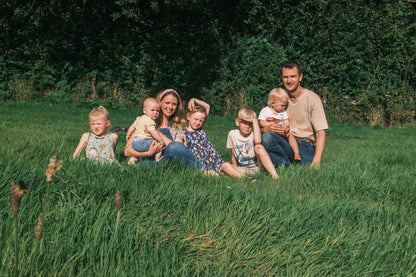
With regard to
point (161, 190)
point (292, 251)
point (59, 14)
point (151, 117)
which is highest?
point (59, 14)

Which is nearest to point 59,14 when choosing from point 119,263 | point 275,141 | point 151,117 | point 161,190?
point 151,117

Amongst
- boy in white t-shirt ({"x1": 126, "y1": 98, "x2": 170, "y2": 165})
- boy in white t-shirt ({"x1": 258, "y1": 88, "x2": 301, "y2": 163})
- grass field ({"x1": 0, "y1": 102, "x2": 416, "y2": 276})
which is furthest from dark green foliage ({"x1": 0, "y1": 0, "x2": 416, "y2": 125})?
grass field ({"x1": 0, "y1": 102, "x2": 416, "y2": 276})

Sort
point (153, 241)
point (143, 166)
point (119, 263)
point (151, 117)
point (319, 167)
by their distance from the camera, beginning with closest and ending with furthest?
point (119, 263), point (153, 241), point (143, 166), point (319, 167), point (151, 117)

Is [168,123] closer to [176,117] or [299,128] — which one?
[176,117]

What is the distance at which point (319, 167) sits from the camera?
461cm

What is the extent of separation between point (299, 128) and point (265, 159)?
99 cm

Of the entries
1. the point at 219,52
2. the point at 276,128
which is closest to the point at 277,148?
the point at 276,128

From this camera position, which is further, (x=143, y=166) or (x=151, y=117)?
(x=151, y=117)

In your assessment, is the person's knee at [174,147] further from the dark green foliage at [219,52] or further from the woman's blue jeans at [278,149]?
the dark green foliage at [219,52]

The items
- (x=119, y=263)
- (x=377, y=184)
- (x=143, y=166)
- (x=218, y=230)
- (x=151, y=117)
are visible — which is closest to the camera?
(x=119, y=263)

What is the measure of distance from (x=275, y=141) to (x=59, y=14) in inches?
475

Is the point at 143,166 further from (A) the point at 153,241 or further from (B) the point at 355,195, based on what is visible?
(B) the point at 355,195

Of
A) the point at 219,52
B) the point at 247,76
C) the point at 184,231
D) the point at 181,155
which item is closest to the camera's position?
the point at 184,231

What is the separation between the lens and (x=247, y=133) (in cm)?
507
